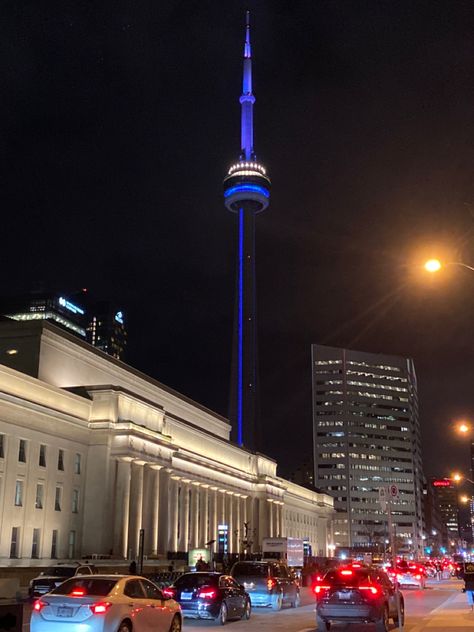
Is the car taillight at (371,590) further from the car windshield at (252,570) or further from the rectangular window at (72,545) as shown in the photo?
the rectangular window at (72,545)

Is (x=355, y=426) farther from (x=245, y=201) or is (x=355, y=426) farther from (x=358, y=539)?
(x=245, y=201)

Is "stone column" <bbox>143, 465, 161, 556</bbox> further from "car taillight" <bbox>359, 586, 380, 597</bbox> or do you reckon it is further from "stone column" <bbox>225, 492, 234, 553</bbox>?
"car taillight" <bbox>359, 586, 380, 597</bbox>

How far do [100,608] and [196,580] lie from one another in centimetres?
962

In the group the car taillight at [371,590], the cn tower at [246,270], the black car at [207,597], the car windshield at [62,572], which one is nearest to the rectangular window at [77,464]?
the car windshield at [62,572]

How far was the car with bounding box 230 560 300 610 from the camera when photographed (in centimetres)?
3009

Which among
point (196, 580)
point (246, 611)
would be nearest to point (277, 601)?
point (246, 611)

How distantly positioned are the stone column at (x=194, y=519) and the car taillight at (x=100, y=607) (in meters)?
77.7

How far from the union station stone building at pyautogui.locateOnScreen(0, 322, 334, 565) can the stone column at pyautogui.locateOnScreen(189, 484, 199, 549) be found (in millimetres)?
130

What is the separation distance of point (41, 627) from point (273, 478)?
108273 mm

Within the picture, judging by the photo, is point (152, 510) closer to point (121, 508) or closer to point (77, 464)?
point (121, 508)

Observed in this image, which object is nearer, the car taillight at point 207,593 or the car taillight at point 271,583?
the car taillight at point 207,593

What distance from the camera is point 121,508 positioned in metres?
64.4

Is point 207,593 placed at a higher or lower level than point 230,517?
lower

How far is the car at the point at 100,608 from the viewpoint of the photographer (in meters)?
15.0
